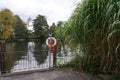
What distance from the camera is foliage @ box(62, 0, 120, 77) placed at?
3.46 meters

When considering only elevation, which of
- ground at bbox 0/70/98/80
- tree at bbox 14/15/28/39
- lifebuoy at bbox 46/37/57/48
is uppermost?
tree at bbox 14/15/28/39

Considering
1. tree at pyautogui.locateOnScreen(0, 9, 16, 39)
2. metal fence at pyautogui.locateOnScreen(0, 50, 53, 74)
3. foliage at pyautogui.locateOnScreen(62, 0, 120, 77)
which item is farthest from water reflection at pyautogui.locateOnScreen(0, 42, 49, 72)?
tree at pyautogui.locateOnScreen(0, 9, 16, 39)

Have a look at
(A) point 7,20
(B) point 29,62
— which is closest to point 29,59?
(B) point 29,62

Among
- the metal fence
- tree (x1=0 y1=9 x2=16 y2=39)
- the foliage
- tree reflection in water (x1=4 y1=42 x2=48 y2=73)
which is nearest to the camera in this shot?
the foliage

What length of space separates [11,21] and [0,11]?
8.18ft

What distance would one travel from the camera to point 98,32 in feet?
12.5

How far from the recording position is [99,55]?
4.14m

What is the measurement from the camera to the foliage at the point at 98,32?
3.46 meters

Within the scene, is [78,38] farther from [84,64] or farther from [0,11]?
[0,11]

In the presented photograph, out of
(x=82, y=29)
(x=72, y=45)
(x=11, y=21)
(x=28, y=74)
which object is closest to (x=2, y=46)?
(x=28, y=74)

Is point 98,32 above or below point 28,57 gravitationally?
above

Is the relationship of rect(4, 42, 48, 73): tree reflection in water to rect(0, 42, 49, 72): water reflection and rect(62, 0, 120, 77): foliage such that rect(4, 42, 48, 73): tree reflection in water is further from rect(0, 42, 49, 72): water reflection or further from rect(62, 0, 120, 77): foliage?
rect(62, 0, 120, 77): foliage

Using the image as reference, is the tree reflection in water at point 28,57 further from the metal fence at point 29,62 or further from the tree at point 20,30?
the tree at point 20,30

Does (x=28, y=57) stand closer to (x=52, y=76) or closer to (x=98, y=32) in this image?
(x=52, y=76)
